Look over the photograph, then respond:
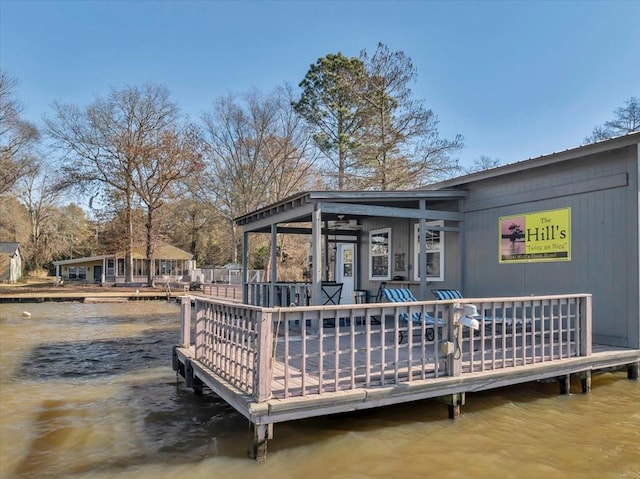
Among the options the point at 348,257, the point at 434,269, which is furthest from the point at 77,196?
the point at 434,269

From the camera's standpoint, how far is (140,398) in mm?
6109

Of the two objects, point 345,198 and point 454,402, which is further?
point 345,198

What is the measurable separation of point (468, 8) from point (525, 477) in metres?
15.4

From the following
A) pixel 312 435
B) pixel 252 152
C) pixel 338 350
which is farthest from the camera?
pixel 252 152

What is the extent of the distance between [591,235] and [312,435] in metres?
5.11

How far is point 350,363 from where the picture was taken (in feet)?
16.7

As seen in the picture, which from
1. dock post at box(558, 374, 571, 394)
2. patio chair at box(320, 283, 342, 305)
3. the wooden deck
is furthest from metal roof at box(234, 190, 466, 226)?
dock post at box(558, 374, 571, 394)

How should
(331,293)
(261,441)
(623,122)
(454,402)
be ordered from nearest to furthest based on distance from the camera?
(261,441) < (454,402) < (331,293) < (623,122)

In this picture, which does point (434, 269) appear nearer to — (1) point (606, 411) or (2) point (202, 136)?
(1) point (606, 411)

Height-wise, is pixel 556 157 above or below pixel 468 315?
above

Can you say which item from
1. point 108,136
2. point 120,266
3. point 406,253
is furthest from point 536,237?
point 120,266

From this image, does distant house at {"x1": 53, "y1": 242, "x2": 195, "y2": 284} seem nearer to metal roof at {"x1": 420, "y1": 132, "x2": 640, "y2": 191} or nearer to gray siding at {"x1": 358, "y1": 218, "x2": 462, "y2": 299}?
gray siding at {"x1": 358, "y1": 218, "x2": 462, "y2": 299}

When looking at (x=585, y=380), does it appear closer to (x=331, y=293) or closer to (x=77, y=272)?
(x=331, y=293)

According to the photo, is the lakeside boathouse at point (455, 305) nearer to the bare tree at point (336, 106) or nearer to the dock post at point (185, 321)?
the dock post at point (185, 321)
